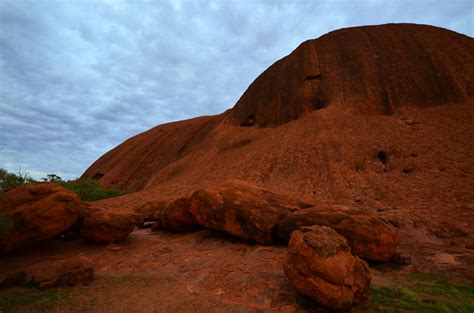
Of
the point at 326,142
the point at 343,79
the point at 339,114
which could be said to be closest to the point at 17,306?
the point at 326,142

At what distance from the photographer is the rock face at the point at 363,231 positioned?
22.8ft

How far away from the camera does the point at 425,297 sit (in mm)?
5027

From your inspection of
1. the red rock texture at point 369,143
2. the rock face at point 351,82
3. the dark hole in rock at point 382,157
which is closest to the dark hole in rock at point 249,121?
the rock face at point 351,82

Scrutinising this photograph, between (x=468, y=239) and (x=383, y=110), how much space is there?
1684 centimetres

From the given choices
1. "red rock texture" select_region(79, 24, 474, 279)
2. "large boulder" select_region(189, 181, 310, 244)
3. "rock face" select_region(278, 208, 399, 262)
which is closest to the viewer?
"rock face" select_region(278, 208, 399, 262)

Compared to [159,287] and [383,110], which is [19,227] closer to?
[159,287]

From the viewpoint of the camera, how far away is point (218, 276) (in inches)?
262

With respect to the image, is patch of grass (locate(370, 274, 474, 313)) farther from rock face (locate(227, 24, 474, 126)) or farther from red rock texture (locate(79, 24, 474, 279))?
rock face (locate(227, 24, 474, 126))

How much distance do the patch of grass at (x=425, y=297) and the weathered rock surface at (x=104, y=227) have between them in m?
7.68

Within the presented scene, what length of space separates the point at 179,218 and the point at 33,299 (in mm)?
5961

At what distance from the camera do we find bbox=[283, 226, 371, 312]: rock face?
471cm

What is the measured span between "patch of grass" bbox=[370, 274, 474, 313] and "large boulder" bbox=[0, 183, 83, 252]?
8541mm

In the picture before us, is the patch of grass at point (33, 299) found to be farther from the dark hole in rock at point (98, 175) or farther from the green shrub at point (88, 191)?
the dark hole in rock at point (98, 175)

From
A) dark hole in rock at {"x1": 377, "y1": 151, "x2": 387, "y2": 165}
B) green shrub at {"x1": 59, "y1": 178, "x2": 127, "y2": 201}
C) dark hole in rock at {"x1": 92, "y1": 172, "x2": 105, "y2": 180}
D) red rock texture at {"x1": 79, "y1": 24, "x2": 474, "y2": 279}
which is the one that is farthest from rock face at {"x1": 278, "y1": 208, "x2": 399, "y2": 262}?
dark hole in rock at {"x1": 92, "y1": 172, "x2": 105, "y2": 180}
